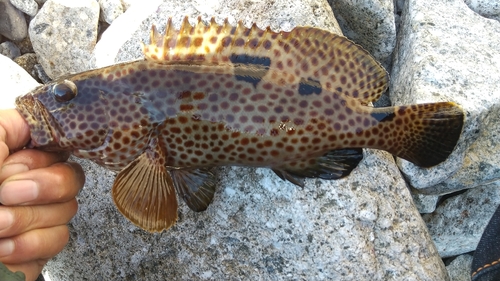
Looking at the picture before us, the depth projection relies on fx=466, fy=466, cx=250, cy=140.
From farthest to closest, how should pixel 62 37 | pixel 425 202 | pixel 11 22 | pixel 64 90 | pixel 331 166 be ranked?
pixel 11 22, pixel 62 37, pixel 425 202, pixel 331 166, pixel 64 90

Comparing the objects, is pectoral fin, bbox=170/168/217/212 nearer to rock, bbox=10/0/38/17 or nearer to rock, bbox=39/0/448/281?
rock, bbox=39/0/448/281

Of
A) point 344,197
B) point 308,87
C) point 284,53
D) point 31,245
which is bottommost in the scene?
point 31,245

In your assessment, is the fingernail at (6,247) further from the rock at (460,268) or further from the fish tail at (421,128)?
the rock at (460,268)

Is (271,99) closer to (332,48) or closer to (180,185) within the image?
(332,48)

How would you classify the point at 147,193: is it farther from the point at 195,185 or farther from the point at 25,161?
the point at 25,161

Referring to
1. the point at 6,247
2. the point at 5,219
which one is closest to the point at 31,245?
the point at 6,247

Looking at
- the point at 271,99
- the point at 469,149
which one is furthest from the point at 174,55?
the point at 469,149
